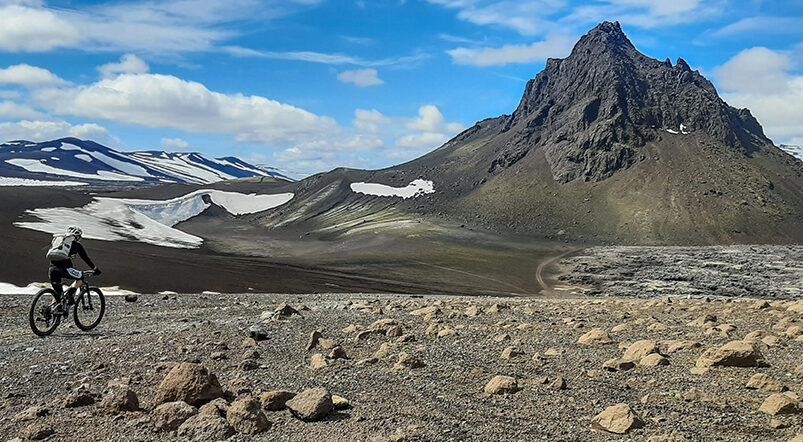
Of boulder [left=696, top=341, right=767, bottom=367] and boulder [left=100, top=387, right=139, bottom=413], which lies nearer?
boulder [left=100, top=387, right=139, bottom=413]

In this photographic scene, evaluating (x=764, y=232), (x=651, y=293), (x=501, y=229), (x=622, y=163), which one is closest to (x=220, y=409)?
(x=651, y=293)

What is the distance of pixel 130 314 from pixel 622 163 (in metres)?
127

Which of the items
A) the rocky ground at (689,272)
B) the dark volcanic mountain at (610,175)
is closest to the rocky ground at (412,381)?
the rocky ground at (689,272)

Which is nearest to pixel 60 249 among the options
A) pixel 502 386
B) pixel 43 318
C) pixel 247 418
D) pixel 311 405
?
pixel 43 318

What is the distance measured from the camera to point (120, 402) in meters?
7.15

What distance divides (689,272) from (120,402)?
212 ft

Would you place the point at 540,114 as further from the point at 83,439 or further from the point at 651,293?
the point at 83,439

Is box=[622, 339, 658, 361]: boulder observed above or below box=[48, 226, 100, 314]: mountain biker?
below

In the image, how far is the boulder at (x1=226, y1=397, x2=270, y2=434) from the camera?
633 cm

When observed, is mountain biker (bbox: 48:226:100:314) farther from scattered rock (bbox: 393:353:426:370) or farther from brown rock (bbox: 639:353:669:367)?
brown rock (bbox: 639:353:669:367)

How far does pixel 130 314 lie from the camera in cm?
1859

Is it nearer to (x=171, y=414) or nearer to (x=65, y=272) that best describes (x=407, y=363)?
(x=171, y=414)

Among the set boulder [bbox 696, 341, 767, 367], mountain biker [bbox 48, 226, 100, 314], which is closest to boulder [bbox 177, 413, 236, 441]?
boulder [bbox 696, 341, 767, 367]

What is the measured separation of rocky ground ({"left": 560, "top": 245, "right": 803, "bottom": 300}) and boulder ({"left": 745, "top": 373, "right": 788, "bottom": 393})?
43.7 m
